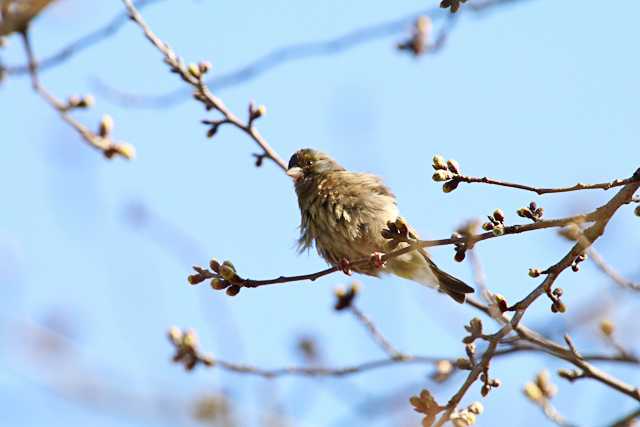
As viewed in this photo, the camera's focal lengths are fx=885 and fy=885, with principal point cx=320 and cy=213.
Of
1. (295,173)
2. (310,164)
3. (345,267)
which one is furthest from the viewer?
(310,164)

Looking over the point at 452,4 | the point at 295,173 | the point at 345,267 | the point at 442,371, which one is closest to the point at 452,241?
the point at 452,4

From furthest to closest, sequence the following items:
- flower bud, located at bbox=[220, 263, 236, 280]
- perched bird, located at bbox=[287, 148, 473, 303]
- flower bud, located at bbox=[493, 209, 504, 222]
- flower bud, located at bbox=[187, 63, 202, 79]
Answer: perched bird, located at bbox=[287, 148, 473, 303], flower bud, located at bbox=[187, 63, 202, 79], flower bud, located at bbox=[220, 263, 236, 280], flower bud, located at bbox=[493, 209, 504, 222]

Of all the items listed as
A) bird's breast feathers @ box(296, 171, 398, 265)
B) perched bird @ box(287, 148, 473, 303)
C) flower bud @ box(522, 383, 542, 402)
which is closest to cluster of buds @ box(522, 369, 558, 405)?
flower bud @ box(522, 383, 542, 402)

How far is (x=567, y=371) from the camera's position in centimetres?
423

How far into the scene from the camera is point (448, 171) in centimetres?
335

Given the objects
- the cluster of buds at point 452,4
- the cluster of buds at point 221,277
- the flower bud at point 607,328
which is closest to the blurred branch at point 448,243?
the cluster of buds at point 221,277

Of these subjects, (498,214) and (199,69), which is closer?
(498,214)

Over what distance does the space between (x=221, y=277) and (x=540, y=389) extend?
6.31 feet

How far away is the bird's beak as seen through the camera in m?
5.51

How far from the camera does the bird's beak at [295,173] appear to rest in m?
5.51

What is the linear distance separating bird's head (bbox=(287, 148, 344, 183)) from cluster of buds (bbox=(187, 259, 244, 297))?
6.80ft

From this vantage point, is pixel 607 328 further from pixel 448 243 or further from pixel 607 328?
pixel 448 243

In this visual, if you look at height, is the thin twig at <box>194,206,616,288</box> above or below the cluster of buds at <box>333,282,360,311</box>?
below

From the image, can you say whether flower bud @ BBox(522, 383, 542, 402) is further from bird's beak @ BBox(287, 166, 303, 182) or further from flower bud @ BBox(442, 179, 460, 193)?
bird's beak @ BBox(287, 166, 303, 182)
